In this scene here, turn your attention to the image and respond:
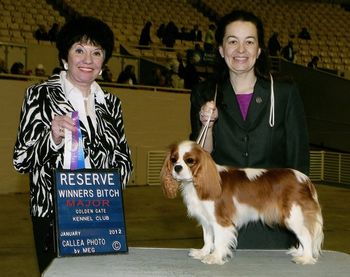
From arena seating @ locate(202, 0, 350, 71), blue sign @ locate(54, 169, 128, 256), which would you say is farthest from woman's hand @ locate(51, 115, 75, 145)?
arena seating @ locate(202, 0, 350, 71)

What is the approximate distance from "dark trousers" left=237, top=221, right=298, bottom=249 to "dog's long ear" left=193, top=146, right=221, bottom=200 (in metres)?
0.61

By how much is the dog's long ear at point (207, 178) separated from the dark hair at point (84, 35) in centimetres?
78

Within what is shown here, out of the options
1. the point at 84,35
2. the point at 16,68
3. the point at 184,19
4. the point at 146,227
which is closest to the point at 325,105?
the point at 184,19

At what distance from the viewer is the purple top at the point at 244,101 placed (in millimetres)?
3129

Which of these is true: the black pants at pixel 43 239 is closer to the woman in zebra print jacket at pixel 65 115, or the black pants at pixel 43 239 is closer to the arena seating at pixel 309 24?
the woman in zebra print jacket at pixel 65 115

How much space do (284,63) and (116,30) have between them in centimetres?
427

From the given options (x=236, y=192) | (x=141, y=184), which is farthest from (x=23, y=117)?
(x=141, y=184)

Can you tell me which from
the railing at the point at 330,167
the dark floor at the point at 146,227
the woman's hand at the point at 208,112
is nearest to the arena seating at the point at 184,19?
the railing at the point at 330,167

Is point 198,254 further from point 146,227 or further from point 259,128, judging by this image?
point 146,227

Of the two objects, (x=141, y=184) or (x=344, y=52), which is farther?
(x=344, y=52)

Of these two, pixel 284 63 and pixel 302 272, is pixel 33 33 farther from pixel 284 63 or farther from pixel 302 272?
pixel 302 272

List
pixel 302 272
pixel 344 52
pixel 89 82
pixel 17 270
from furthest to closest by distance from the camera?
pixel 344 52 → pixel 17 270 → pixel 89 82 → pixel 302 272

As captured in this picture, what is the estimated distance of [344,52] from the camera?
2045 cm

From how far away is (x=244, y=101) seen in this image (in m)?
3.14
